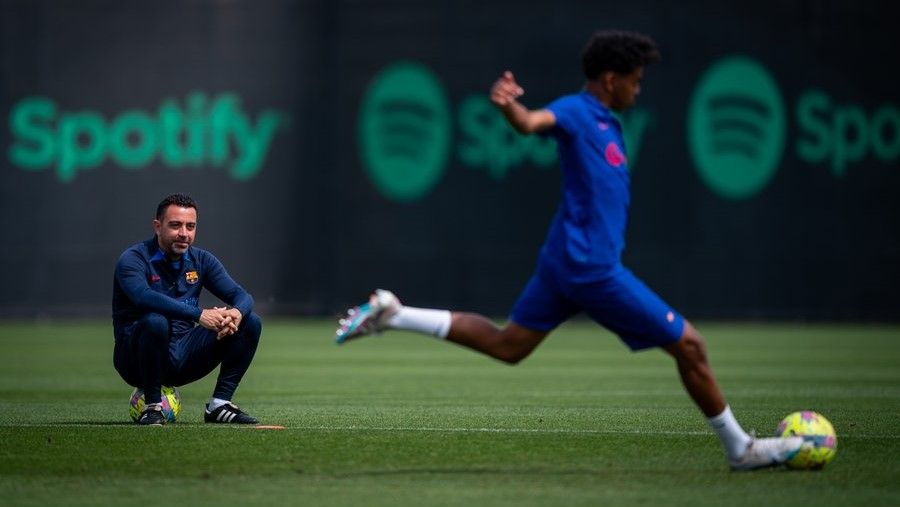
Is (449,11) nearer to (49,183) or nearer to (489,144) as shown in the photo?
(489,144)

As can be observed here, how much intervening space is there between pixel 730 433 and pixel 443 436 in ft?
7.46

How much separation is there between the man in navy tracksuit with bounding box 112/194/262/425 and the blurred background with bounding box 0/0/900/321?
51.2 feet

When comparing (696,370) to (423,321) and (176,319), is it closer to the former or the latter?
(423,321)

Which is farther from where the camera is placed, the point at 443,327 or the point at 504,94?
the point at 443,327

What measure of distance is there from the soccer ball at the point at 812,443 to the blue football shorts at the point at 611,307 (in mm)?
933

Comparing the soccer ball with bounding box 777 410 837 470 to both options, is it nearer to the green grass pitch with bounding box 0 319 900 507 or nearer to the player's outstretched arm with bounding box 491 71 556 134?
the green grass pitch with bounding box 0 319 900 507

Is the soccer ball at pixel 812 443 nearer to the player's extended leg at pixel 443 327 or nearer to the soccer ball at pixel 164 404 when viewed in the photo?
the player's extended leg at pixel 443 327

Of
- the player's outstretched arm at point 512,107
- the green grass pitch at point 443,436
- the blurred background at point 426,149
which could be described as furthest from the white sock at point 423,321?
the blurred background at point 426,149

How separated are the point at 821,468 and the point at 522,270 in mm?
17538

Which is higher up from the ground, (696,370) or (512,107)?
(512,107)

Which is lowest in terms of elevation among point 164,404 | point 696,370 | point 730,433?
point 164,404

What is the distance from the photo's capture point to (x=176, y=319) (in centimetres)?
973

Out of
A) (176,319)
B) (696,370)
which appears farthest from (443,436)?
(696,370)

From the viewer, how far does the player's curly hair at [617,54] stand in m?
7.92
